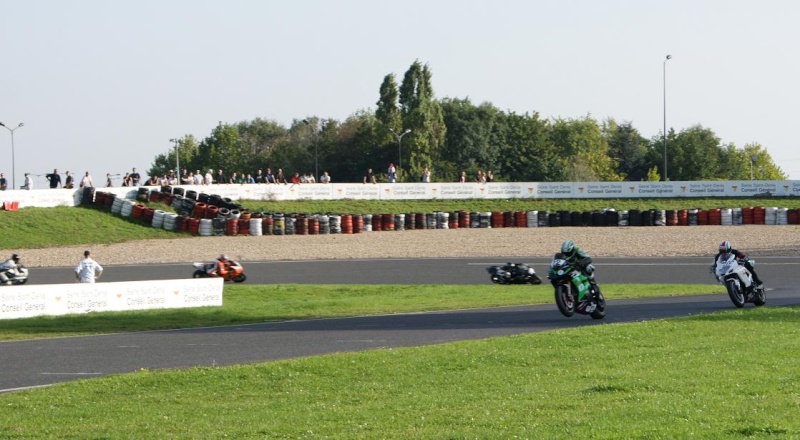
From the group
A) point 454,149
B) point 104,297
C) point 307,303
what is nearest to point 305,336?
point 307,303

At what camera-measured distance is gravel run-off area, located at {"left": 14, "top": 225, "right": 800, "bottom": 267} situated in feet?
138

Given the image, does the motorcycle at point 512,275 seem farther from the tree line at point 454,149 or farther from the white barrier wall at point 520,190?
the tree line at point 454,149

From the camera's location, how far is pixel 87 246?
152 ft

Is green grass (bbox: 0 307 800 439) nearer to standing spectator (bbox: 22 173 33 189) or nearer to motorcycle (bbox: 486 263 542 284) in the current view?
motorcycle (bbox: 486 263 542 284)

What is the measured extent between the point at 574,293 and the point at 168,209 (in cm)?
3453

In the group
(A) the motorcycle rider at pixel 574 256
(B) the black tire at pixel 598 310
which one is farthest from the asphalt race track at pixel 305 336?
(A) the motorcycle rider at pixel 574 256

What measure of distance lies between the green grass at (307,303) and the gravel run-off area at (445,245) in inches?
444

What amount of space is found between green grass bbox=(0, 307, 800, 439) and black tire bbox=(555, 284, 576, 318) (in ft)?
16.6

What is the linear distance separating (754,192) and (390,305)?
3989cm

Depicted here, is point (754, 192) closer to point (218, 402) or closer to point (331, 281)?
point (331, 281)

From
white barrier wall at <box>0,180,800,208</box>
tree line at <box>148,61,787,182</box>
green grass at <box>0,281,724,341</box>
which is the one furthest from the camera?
tree line at <box>148,61,787,182</box>

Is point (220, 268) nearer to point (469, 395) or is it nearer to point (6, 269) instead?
point (6, 269)

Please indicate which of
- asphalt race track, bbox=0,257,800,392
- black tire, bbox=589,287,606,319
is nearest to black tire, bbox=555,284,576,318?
asphalt race track, bbox=0,257,800,392

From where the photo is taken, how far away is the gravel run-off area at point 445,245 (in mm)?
42000
